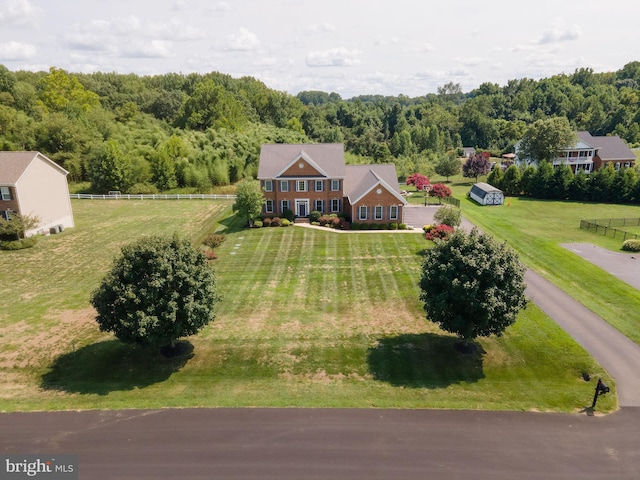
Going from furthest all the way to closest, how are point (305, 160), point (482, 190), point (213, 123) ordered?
point (213, 123) → point (482, 190) → point (305, 160)

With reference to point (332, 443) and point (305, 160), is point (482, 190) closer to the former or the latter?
point (305, 160)

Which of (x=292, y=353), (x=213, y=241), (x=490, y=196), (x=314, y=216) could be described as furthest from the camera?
(x=490, y=196)

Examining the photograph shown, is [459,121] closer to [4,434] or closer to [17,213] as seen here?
[17,213]

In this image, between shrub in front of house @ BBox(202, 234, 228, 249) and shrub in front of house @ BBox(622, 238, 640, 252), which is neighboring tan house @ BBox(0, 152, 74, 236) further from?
shrub in front of house @ BBox(622, 238, 640, 252)

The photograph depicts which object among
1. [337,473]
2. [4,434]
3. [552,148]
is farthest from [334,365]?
[552,148]

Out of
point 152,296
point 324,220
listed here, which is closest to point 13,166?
point 324,220

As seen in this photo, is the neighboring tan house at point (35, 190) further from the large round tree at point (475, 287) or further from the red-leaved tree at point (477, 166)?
the red-leaved tree at point (477, 166)
